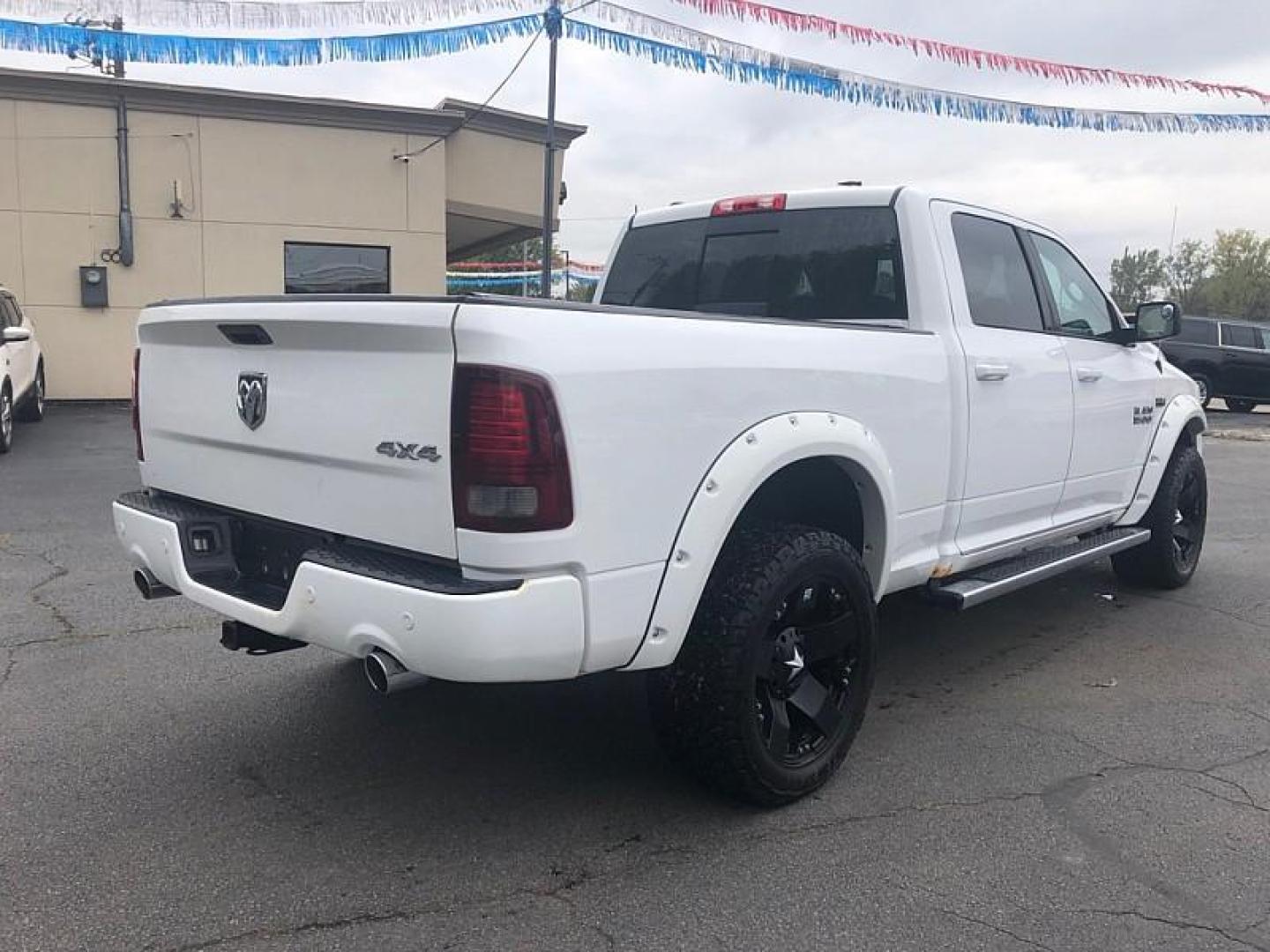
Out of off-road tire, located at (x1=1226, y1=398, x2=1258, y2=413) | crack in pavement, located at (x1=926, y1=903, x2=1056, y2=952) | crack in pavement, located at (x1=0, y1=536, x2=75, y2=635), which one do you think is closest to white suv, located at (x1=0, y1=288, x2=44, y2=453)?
crack in pavement, located at (x1=0, y1=536, x2=75, y2=635)

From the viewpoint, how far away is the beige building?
1375 cm

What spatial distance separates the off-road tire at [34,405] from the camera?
1215cm

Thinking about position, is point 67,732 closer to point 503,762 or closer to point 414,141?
point 503,762

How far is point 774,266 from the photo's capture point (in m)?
4.41

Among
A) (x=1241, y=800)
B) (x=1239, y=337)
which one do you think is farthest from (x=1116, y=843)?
(x=1239, y=337)

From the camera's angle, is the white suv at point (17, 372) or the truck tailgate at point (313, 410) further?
the white suv at point (17, 372)

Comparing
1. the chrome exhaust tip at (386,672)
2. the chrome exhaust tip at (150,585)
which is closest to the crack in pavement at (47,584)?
the chrome exhaust tip at (150,585)

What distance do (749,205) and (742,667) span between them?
7.65ft

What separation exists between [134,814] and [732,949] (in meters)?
1.86

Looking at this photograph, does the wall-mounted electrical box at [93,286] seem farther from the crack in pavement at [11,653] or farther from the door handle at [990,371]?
the door handle at [990,371]

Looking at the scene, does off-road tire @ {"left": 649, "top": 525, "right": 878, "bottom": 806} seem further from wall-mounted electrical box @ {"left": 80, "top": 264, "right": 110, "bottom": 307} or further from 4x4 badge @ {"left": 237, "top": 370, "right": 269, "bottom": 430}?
wall-mounted electrical box @ {"left": 80, "top": 264, "right": 110, "bottom": 307}

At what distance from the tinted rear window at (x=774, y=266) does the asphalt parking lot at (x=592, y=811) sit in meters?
1.65

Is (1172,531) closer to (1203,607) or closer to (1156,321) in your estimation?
(1203,607)

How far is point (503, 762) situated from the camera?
140 inches
